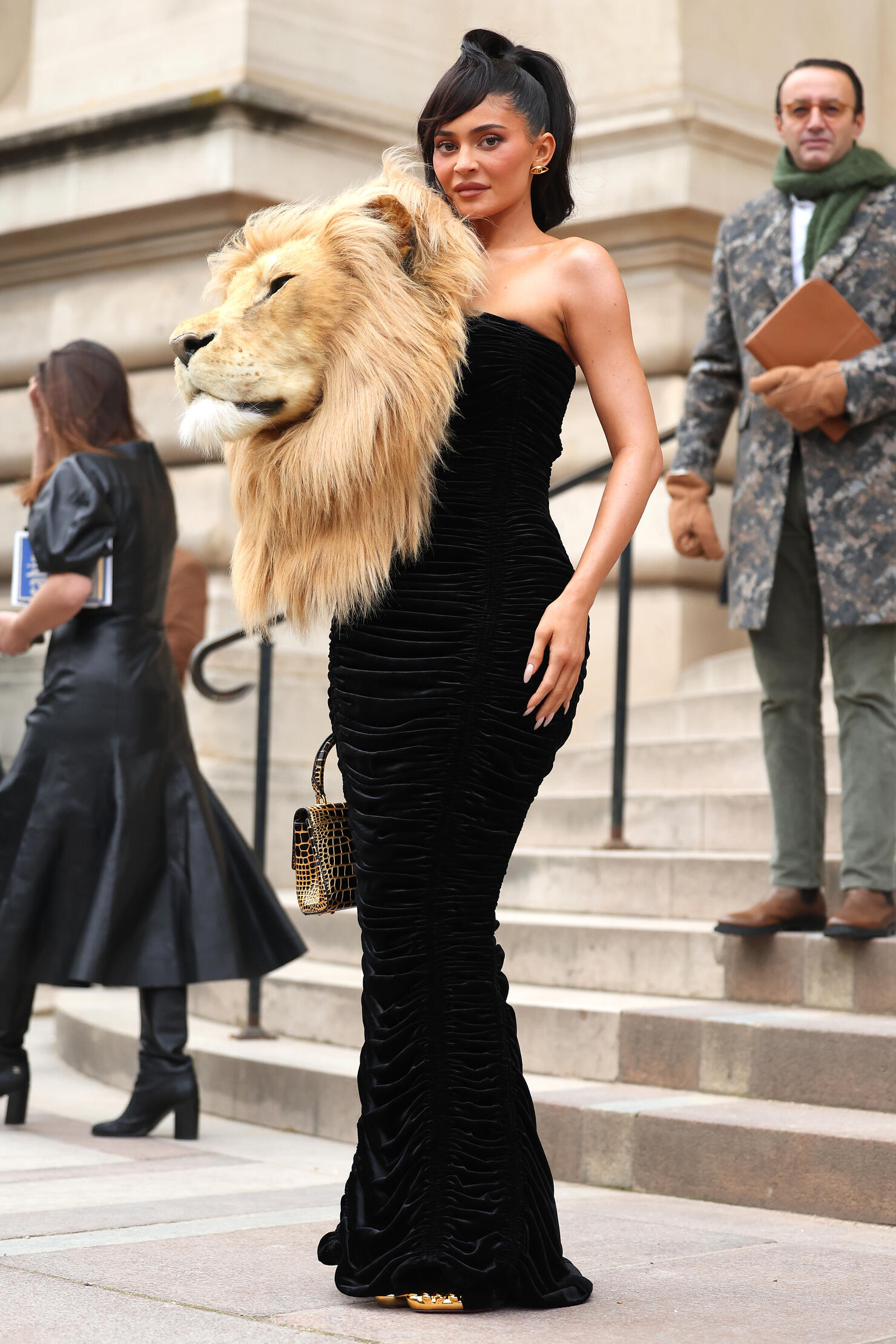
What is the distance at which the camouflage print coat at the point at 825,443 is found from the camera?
486 centimetres

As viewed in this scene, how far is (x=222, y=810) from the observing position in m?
5.41

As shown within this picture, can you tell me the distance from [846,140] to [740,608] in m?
1.30

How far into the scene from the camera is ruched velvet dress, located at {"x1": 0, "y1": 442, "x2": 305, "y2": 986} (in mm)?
4949

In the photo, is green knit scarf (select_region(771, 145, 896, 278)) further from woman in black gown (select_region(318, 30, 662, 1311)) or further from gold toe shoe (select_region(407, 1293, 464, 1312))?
gold toe shoe (select_region(407, 1293, 464, 1312))

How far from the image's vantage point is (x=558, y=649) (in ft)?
10.1

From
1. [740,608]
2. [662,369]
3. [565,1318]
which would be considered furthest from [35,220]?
[565,1318]

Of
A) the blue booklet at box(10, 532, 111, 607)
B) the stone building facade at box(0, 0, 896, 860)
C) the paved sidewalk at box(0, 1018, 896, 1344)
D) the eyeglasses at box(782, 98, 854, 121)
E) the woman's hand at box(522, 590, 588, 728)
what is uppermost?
the stone building facade at box(0, 0, 896, 860)

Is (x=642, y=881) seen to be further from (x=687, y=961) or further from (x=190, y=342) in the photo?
(x=190, y=342)

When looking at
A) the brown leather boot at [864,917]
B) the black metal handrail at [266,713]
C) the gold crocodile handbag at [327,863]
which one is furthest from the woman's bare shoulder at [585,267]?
the black metal handrail at [266,713]

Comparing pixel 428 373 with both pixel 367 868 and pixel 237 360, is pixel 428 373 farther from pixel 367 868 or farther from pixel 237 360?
pixel 367 868

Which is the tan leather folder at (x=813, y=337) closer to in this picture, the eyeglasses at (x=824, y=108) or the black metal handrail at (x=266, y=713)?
the eyeglasses at (x=824, y=108)

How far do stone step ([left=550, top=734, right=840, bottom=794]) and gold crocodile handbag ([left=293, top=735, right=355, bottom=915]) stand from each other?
10.4ft

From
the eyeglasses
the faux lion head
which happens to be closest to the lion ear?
the faux lion head

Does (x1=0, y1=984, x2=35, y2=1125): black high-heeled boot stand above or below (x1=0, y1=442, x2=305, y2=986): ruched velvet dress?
below
